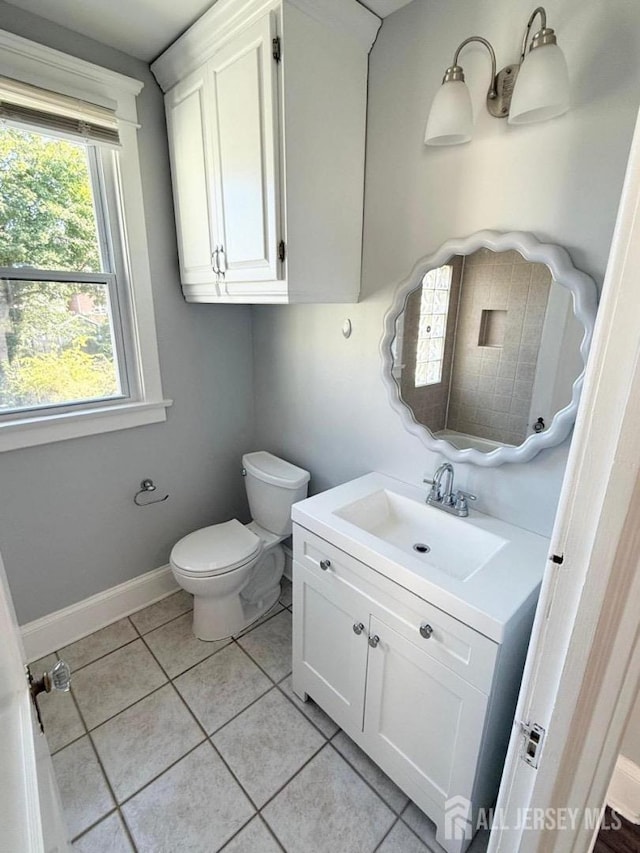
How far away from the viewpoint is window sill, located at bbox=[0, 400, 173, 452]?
5.27 ft

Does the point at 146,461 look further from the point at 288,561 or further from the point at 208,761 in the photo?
the point at 208,761

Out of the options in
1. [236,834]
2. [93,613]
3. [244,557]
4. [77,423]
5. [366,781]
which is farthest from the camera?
[93,613]

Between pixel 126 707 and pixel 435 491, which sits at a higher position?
pixel 435 491

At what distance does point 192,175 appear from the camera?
1643 millimetres

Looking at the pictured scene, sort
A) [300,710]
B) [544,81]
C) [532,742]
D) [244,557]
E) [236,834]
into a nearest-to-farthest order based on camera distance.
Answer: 1. [532,742]
2. [544,81]
3. [236,834]
4. [300,710]
5. [244,557]

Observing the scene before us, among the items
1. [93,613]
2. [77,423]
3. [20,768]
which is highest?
[77,423]

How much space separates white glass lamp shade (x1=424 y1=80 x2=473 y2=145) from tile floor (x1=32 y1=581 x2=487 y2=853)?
6.66 ft

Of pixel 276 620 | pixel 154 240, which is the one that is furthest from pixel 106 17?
pixel 276 620

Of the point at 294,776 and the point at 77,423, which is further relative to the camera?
the point at 77,423

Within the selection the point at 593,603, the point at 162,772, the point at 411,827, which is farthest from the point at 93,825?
the point at 593,603

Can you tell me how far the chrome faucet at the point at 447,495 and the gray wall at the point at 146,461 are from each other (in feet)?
4.20

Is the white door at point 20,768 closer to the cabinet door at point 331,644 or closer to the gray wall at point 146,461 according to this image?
the cabinet door at point 331,644

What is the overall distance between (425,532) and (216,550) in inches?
37.8

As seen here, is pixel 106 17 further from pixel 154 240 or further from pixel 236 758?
pixel 236 758
